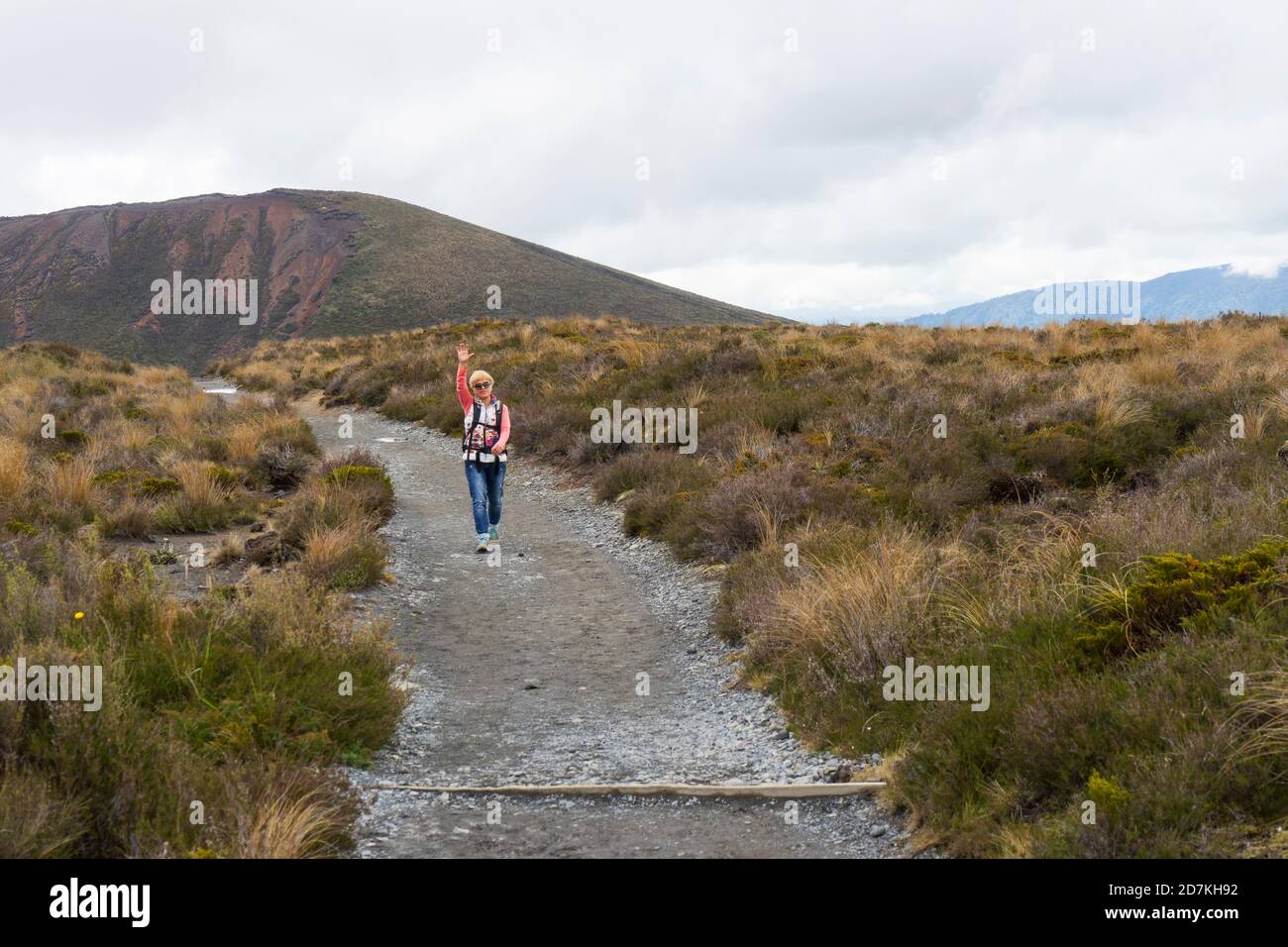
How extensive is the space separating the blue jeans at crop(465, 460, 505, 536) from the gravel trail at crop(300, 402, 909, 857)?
0.44 meters

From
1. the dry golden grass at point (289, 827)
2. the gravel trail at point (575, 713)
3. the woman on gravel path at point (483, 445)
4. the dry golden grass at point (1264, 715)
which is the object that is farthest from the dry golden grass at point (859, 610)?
the woman on gravel path at point (483, 445)

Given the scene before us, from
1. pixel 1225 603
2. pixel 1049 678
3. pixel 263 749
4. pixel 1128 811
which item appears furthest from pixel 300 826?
pixel 1225 603

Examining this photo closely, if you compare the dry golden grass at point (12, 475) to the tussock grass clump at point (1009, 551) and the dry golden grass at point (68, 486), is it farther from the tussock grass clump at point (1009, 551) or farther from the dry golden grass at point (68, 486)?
the tussock grass clump at point (1009, 551)

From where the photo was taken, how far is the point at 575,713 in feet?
20.2

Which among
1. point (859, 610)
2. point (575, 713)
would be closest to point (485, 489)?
point (575, 713)

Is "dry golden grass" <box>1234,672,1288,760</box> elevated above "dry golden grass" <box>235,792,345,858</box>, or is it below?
above

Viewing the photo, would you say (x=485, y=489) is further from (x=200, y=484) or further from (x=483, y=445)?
(x=200, y=484)

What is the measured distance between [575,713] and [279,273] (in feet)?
290

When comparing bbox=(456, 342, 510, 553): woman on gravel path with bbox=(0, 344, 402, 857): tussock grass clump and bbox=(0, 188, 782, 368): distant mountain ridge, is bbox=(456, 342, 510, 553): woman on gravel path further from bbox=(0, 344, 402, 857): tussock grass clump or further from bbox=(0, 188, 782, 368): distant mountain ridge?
bbox=(0, 188, 782, 368): distant mountain ridge

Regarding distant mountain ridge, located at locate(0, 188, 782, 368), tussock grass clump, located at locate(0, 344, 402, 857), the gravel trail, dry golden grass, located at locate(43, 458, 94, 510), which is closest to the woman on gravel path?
the gravel trail

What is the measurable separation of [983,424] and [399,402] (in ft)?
50.2

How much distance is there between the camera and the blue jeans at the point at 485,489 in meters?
10.4

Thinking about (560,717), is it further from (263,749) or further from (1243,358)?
(1243,358)

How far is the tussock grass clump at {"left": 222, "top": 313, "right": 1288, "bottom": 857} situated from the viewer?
12.0ft
